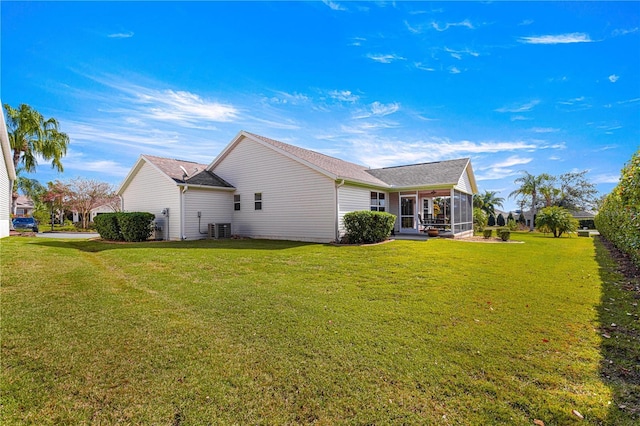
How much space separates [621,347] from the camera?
3678 mm

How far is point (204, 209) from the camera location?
54.0ft

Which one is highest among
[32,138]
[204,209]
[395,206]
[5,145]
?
[32,138]

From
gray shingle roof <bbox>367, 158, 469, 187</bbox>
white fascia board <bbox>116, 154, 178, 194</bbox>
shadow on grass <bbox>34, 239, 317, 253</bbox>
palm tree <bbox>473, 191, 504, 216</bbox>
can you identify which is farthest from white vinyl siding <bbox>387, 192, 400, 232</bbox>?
palm tree <bbox>473, 191, 504, 216</bbox>

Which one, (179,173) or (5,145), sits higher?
(5,145)

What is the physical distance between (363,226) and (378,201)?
4.64m

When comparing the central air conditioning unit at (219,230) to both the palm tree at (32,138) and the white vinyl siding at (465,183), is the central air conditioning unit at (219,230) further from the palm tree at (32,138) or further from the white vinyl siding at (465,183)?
the palm tree at (32,138)

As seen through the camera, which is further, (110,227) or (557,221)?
(557,221)

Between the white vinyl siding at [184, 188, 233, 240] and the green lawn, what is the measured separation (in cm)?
876

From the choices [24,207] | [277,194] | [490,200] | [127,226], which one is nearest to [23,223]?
[127,226]

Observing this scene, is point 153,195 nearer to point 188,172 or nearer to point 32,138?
point 188,172

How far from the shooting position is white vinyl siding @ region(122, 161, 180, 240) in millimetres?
15797

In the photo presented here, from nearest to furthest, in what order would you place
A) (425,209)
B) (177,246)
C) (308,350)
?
(308,350) → (177,246) → (425,209)

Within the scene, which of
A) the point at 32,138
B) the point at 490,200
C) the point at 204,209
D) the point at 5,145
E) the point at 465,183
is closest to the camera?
the point at 5,145

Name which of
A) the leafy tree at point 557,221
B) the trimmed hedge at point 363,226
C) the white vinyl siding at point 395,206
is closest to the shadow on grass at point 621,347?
the trimmed hedge at point 363,226
